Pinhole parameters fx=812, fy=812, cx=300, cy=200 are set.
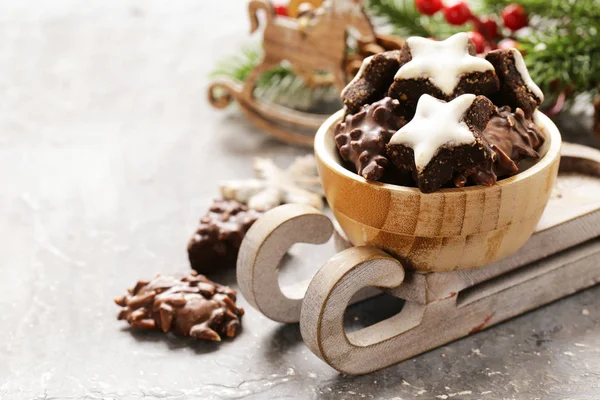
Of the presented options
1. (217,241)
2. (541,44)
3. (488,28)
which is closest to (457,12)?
(488,28)

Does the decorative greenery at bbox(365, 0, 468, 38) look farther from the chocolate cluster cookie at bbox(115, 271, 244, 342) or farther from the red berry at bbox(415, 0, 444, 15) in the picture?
the chocolate cluster cookie at bbox(115, 271, 244, 342)

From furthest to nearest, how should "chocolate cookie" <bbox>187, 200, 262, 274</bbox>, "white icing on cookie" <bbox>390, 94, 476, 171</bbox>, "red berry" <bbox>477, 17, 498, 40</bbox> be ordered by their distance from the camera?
"red berry" <bbox>477, 17, 498, 40</bbox>
"chocolate cookie" <bbox>187, 200, 262, 274</bbox>
"white icing on cookie" <bbox>390, 94, 476, 171</bbox>

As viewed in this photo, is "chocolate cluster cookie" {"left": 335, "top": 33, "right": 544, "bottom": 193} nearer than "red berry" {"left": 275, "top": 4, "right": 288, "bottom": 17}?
Yes

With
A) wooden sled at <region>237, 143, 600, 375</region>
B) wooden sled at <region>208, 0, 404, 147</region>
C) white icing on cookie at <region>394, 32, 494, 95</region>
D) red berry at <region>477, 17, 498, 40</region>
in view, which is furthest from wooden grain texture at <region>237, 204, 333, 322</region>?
red berry at <region>477, 17, 498, 40</region>

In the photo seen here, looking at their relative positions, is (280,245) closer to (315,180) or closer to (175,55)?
(315,180)

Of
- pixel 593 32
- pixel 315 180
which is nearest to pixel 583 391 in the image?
pixel 315 180

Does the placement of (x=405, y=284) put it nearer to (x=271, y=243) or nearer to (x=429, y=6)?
(x=271, y=243)
